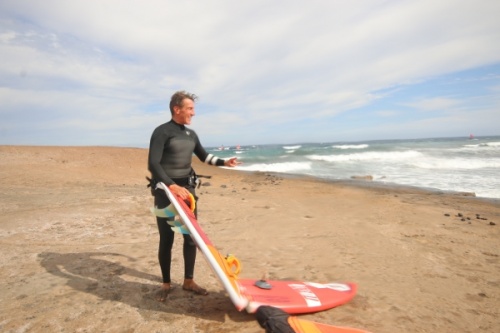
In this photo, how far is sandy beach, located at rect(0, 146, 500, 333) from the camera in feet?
9.95

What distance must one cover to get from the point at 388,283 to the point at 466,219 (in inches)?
198

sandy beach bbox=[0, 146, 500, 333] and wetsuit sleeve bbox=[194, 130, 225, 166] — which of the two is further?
wetsuit sleeve bbox=[194, 130, 225, 166]

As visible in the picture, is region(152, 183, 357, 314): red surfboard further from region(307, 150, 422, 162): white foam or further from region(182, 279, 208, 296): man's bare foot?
region(307, 150, 422, 162): white foam

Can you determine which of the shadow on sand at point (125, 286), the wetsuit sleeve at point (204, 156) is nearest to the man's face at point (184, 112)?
the wetsuit sleeve at point (204, 156)

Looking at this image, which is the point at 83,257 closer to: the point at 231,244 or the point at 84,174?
the point at 231,244

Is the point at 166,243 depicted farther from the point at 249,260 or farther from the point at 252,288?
the point at 249,260

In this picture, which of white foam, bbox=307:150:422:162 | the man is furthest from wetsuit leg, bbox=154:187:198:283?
white foam, bbox=307:150:422:162

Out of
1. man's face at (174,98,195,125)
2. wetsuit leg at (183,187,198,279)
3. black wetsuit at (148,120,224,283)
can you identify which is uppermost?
man's face at (174,98,195,125)

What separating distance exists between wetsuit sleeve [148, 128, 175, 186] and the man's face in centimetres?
24

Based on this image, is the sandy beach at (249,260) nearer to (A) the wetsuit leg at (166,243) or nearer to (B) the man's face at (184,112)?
(A) the wetsuit leg at (166,243)

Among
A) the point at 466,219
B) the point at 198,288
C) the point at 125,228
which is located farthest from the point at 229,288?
the point at 466,219

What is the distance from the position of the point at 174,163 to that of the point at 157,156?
240 millimetres

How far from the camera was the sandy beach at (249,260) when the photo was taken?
119 inches

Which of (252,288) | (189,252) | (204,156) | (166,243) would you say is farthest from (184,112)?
(252,288)
